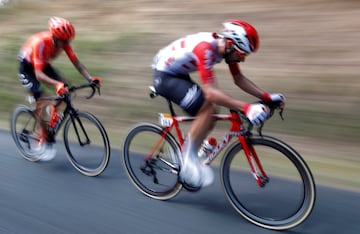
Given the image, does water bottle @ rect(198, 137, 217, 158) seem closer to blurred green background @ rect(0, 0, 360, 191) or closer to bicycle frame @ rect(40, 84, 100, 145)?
blurred green background @ rect(0, 0, 360, 191)

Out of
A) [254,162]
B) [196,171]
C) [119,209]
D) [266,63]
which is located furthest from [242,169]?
[266,63]

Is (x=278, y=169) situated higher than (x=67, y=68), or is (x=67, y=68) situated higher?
(x=278, y=169)

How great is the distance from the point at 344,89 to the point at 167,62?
348 cm

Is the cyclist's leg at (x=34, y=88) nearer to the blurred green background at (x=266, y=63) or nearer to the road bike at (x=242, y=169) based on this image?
the blurred green background at (x=266, y=63)

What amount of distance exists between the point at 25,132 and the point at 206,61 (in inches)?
127

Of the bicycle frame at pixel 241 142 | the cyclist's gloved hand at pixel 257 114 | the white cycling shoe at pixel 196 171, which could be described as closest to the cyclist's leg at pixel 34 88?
the bicycle frame at pixel 241 142

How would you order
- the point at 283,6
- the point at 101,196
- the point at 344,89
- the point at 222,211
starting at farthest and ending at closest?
the point at 283,6 < the point at 344,89 < the point at 101,196 < the point at 222,211

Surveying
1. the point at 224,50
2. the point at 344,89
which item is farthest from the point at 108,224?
the point at 344,89

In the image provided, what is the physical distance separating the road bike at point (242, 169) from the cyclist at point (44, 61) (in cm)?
118

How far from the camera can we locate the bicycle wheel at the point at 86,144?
17.4 ft

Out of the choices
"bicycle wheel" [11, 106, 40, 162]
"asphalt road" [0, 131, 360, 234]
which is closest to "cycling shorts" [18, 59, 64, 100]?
"bicycle wheel" [11, 106, 40, 162]

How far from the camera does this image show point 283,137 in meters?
6.34

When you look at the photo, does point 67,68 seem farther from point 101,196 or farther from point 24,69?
point 101,196

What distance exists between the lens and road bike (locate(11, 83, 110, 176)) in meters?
5.32
